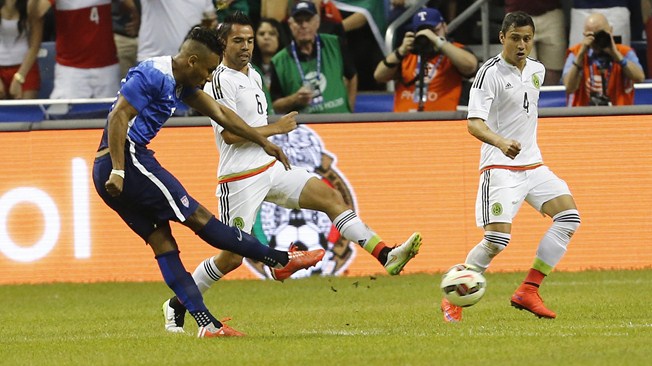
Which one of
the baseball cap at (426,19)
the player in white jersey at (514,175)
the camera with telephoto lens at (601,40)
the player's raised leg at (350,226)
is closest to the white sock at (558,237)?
the player in white jersey at (514,175)

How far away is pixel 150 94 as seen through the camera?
8.95 meters

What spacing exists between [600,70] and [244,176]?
5432mm

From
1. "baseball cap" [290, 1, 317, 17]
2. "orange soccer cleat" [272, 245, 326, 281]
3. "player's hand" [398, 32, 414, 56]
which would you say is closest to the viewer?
"orange soccer cleat" [272, 245, 326, 281]

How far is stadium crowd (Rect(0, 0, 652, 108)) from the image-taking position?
14.6m

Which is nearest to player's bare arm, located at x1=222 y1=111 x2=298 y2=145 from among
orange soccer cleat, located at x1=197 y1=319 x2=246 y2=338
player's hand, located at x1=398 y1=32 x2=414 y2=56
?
orange soccer cleat, located at x1=197 y1=319 x2=246 y2=338

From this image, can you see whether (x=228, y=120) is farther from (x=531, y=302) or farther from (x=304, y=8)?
(x=304, y=8)

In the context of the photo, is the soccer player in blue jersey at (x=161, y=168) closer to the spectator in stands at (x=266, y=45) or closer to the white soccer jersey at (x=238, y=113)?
the white soccer jersey at (x=238, y=113)

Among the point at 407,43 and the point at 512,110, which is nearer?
the point at 512,110

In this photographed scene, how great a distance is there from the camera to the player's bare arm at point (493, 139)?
31.9 feet

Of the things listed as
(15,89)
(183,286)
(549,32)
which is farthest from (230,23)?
(15,89)

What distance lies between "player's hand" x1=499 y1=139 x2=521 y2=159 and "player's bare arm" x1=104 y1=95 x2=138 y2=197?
2670 mm

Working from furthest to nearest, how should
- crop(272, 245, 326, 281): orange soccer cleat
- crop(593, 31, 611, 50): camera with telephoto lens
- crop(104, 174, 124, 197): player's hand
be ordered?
crop(593, 31, 611, 50): camera with telephoto lens → crop(272, 245, 326, 281): orange soccer cleat → crop(104, 174, 124, 197): player's hand

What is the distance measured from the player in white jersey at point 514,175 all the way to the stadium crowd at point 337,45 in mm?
3751

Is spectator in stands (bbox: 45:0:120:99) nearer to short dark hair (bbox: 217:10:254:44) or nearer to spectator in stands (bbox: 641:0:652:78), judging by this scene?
short dark hair (bbox: 217:10:254:44)
